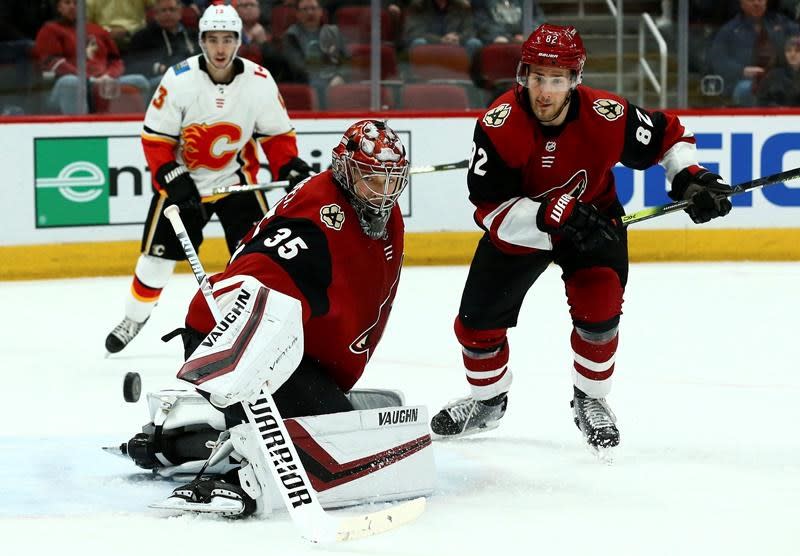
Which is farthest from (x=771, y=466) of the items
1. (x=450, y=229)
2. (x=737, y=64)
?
(x=737, y=64)

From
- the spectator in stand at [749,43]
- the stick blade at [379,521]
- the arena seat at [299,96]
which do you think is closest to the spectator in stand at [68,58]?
the arena seat at [299,96]

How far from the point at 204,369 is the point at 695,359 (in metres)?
2.48

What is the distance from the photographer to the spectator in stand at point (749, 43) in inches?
285

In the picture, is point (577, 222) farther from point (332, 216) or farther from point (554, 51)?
point (332, 216)

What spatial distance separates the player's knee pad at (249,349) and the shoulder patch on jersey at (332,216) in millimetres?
235

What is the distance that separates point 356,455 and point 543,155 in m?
0.89

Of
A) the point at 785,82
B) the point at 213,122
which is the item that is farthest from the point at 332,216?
the point at 785,82

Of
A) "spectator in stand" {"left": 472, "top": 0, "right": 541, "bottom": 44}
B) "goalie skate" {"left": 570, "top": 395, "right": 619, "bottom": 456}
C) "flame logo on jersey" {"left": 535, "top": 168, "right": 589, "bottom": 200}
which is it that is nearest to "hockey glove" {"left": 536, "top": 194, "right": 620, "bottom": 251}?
"flame logo on jersey" {"left": 535, "top": 168, "right": 589, "bottom": 200}

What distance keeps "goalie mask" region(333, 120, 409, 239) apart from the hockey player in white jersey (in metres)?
1.77

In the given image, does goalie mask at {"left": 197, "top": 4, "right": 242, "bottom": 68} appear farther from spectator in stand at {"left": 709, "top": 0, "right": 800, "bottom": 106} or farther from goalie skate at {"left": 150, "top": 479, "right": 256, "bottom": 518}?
spectator in stand at {"left": 709, "top": 0, "right": 800, "bottom": 106}

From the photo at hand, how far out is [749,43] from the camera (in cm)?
728

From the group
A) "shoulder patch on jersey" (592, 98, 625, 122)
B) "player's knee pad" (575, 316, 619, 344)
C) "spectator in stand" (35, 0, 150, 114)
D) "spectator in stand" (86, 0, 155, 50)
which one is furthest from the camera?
"spectator in stand" (86, 0, 155, 50)

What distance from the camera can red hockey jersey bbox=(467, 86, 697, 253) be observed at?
336 centimetres

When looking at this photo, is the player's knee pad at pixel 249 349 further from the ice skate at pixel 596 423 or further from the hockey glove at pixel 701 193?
the hockey glove at pixel 701 193
